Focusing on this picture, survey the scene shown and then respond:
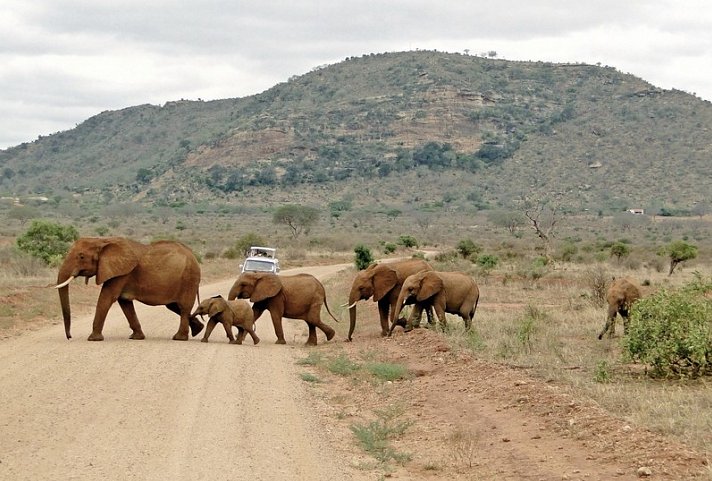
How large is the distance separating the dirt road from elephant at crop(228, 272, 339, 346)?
1.76 metres

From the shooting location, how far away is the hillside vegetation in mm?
112625

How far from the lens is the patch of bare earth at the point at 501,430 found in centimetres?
938

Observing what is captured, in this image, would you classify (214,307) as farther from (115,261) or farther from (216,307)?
(115,261)

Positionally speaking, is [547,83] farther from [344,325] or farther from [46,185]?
[344,325]

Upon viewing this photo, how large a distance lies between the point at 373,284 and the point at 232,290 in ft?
10.1

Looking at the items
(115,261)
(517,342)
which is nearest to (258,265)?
(115,261)

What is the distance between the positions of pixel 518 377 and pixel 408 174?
113644 mm

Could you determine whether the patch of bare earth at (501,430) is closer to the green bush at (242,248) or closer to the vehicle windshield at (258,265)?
the vehicle windshield at (258,265)

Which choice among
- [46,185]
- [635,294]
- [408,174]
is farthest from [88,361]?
[46,185]

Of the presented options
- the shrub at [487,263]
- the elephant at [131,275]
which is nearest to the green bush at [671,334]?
the elephant at [131,275]

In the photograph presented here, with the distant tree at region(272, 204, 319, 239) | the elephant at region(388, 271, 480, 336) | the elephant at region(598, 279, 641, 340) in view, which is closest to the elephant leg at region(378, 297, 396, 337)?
the elephant at region(388, 271, 480, 336)

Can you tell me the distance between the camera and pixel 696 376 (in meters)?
15.0

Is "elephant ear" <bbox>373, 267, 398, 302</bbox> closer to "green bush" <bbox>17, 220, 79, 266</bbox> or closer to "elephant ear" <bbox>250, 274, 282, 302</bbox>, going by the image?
"elephant ear" <bbox>250, 274, 282, 302</bbox>

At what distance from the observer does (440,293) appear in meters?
20.7
